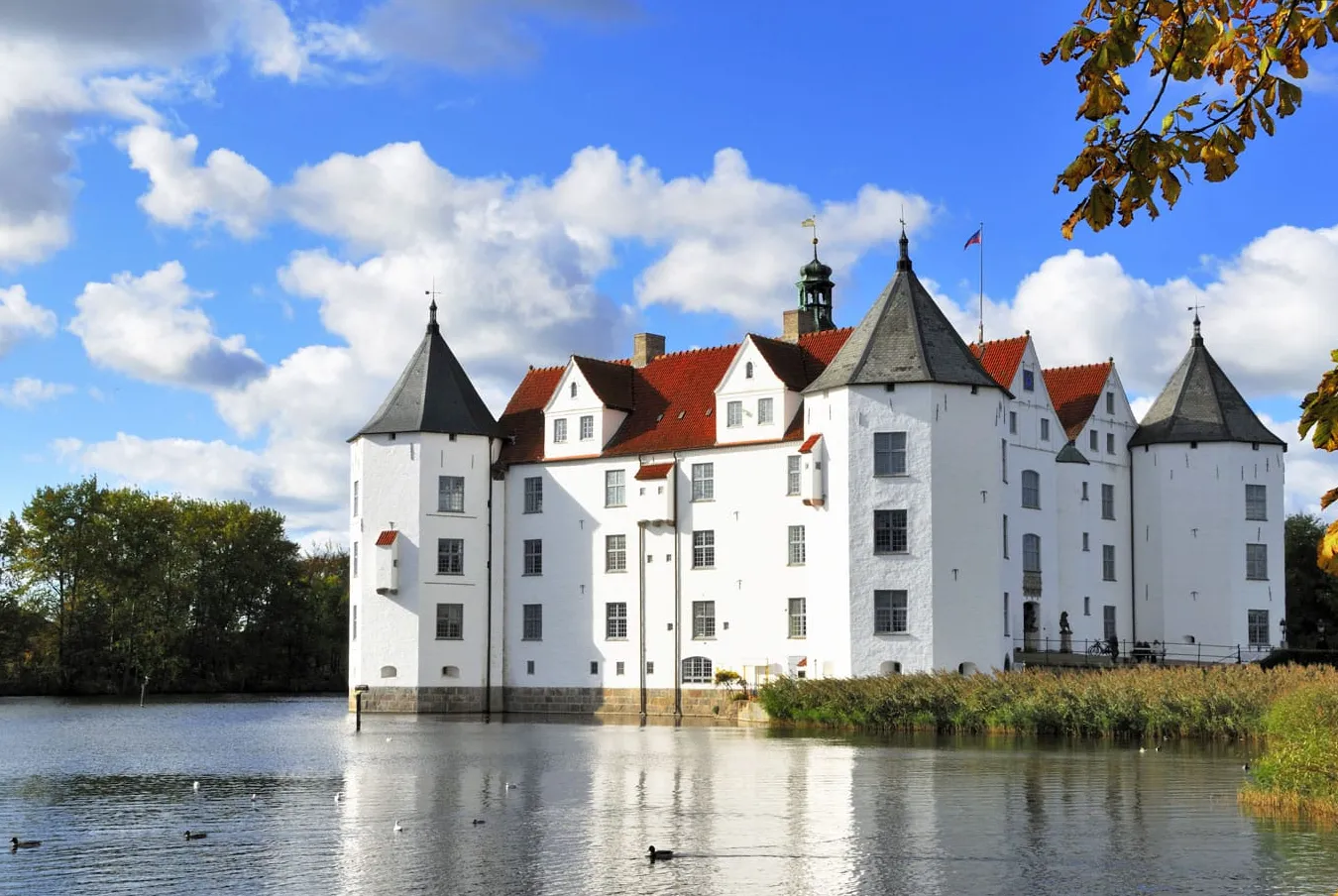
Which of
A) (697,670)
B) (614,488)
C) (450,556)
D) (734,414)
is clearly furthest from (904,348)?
(450,556)

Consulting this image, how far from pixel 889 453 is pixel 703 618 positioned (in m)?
9.34

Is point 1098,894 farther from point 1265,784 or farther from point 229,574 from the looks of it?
point 229,574

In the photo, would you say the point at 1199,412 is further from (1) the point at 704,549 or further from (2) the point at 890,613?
(1) the point at 704,549

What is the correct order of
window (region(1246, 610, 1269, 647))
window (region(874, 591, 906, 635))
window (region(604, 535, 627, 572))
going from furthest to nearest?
window (region(1246, 610, 1269, 647)), window (region(604, 535, 627, 572)), window (region(874, 591, 906, 635))

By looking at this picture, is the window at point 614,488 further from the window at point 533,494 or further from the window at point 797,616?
the window at point 797,616

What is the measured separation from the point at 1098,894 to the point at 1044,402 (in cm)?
4164

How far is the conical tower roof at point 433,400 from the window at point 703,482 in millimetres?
8389

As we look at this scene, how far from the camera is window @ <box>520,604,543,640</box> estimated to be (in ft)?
190

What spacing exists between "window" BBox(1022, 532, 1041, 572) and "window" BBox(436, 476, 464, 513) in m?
19.6

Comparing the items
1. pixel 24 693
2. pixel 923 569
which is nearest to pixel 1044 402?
pixel 923 569

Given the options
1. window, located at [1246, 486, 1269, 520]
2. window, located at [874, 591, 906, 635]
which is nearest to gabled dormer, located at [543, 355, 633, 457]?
window, located at [874, 591, 906, 635]

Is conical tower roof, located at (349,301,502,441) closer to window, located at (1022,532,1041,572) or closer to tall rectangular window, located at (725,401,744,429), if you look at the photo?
tall rectangular window, located at (725,401,744,429)

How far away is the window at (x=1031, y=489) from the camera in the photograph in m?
54.8

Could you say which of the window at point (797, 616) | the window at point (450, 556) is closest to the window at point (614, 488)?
the window at point (450, 556)
